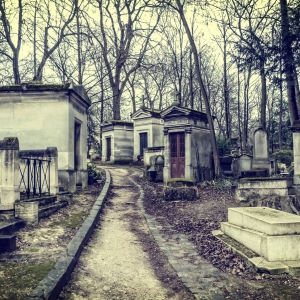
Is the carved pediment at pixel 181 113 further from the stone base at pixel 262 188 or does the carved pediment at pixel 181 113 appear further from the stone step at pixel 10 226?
the stone step at pixel 10 226

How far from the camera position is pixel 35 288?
3283mm

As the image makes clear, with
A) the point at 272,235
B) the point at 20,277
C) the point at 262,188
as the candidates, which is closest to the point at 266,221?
the point at 272,235

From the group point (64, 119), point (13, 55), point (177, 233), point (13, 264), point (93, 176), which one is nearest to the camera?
point (13, 264)

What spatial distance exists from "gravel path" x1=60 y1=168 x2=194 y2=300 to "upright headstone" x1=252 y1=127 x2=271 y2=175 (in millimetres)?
8043

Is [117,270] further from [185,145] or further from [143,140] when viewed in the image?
[143,140]

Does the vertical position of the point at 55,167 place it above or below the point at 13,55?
below

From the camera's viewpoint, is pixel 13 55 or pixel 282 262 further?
pixel 13 55

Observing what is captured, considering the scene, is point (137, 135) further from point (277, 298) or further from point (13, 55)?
point (277, 298)

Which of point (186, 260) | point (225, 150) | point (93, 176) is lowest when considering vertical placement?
point (186, 260)

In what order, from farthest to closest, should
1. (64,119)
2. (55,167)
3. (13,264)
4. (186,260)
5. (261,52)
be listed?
(64,119) < (261,52) < (55,167) < (186,260) < (13,264)

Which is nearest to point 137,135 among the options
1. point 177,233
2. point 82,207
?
point 82,207

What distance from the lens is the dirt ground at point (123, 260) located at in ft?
12.0

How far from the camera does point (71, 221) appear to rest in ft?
23.0

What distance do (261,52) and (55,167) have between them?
6989 millimetres
